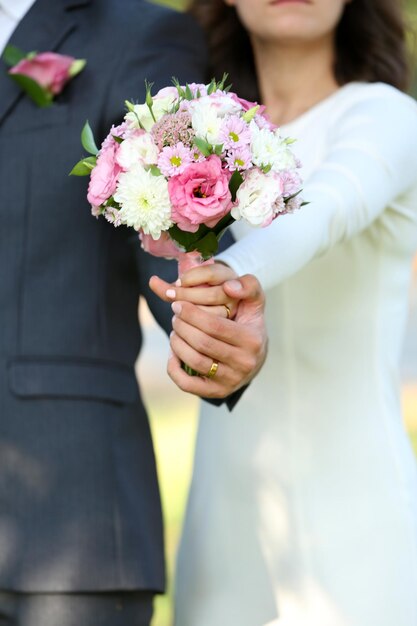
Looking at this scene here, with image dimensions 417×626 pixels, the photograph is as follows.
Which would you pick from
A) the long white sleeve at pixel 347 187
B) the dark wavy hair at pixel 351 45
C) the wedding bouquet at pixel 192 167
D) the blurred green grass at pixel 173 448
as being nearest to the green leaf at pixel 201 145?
the wedding bouquet at pixel 192 167

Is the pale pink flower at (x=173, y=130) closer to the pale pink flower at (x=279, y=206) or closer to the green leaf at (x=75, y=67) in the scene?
the pale pink flower at (x=279, y=206)

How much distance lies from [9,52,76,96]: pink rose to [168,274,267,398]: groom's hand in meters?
0.75

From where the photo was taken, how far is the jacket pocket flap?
3.08m

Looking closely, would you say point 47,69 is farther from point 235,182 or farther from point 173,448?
point 173,448

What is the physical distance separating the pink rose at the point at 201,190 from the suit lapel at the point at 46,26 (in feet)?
3.02

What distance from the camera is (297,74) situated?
368 cm

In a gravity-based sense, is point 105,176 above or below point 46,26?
above

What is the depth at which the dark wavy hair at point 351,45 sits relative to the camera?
3.67 metres

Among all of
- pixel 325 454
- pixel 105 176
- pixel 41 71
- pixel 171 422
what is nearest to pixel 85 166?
pixel 105 176

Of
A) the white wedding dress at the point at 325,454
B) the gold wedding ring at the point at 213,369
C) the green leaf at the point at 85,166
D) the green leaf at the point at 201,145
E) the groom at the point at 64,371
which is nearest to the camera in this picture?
the green leaf at the point at 201,145

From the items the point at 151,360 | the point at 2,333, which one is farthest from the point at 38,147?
the point at 151,360

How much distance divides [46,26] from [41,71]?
6.8 inches

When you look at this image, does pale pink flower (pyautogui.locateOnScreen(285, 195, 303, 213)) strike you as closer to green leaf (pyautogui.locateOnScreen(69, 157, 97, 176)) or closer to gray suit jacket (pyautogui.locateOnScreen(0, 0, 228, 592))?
green leaf (pyautogui.locateOnScreen(69, 157, 97, 176))

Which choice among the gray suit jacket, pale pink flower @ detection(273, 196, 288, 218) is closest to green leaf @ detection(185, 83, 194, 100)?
pale pink flower @ detection(273, 196, 288, 218)
